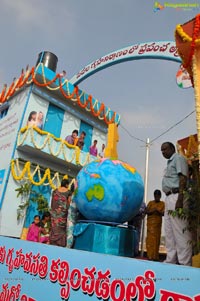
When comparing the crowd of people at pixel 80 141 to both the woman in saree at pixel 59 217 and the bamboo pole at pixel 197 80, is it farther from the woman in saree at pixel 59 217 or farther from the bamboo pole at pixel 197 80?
the bamboo pole at pixel 197 80

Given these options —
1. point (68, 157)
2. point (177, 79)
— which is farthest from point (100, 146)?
point (177, 79)

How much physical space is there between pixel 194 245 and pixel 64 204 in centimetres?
205

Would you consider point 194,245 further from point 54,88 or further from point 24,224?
point 54,88

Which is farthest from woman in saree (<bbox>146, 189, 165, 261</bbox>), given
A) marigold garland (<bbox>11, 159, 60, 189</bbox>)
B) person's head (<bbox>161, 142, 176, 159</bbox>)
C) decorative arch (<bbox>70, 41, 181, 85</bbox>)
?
marigold garland (<bbox>11, 159, 60, 189</bbox>)

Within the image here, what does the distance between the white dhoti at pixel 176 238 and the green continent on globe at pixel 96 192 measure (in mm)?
827

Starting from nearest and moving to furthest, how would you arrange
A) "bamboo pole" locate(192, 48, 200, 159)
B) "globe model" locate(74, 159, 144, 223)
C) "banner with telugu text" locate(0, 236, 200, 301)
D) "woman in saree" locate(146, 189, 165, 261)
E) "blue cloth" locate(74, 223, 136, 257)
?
"banner with telugu text" locate(0, 236, 200, 301) < "bamboo pole" locate(192, 48, 200, 159) < "blue cloth" locate(74, 223, 136, 257) < "globe model" locate(74, 159, 144, 223) < "woman in saree" locate(146, 189, 165, 261)

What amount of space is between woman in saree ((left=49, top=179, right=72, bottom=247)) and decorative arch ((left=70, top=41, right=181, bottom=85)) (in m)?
5.18

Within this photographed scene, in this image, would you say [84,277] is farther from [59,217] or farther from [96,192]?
[59,217]

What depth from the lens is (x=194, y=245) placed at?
307 centimetres

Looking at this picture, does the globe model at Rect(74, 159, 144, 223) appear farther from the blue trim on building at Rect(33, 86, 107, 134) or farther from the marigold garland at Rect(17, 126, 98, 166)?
the blue trim on building at Rect(33, 86, 107, 134)

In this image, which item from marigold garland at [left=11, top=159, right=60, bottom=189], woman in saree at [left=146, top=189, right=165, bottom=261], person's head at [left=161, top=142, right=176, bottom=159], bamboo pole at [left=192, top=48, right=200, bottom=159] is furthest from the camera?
marigold garland at [left=11, top=159, right=60, bottom=189]

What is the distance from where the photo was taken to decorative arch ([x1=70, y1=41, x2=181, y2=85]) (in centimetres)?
809

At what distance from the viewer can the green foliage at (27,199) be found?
33.0ft

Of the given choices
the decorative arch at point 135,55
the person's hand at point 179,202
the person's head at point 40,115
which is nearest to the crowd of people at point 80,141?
the person's head at point 40,115
